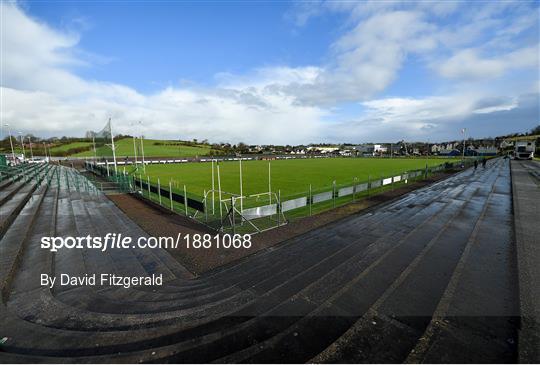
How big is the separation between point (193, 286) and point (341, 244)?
4.80 meters

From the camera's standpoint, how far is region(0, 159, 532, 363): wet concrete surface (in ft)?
12.1

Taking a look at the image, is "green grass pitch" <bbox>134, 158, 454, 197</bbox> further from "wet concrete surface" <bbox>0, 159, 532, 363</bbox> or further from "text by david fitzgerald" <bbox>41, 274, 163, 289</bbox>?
"text by david fitzgerald" <bbox>41, 274, 163, 289</bbox>

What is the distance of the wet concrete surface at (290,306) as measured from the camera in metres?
3.70

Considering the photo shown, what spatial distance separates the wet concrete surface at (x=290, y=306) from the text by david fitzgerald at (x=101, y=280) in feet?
0.77

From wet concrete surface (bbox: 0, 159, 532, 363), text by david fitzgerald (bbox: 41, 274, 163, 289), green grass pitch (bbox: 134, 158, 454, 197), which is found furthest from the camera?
green grass pitch (bbox: 134, 158, 454, 197)

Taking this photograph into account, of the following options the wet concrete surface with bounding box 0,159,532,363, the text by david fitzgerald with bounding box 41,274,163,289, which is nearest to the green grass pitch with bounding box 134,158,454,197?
the wet concrete surface with bounding box 0,159,532,363

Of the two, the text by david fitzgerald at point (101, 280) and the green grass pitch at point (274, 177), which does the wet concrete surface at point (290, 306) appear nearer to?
the text by david fitzgerald at point (101, 280)

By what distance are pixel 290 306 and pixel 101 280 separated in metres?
4.65

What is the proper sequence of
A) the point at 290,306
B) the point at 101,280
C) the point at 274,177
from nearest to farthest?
the point at 290,306 < the point at 101,280 < the point at 274,177

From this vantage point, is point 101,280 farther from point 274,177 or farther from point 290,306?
point 274,177

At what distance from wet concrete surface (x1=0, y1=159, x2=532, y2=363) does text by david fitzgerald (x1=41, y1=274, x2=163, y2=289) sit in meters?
0.24

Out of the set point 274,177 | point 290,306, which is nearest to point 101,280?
point 290,306

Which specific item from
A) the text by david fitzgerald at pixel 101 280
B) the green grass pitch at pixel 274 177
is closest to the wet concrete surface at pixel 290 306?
the text by david fitzgerald at pixel 101 280

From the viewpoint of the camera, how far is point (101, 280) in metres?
6.00
